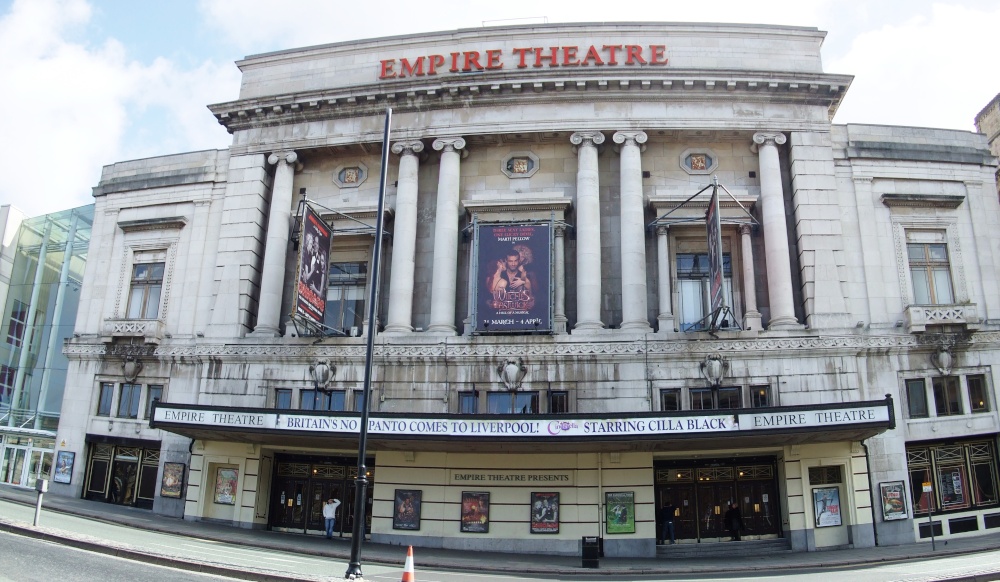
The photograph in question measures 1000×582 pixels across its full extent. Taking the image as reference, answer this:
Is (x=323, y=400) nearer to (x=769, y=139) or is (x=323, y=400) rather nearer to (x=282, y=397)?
(x=282, y=397)

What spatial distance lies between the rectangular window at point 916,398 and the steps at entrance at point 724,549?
6684mm

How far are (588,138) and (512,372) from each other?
10034 mm

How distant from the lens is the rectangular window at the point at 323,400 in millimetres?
27250

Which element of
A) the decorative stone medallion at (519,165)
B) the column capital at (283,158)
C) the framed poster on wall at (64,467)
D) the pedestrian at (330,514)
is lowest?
the pedestrian at (330,514)

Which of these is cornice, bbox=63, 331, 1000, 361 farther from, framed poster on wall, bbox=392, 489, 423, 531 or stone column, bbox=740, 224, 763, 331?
framed poster on wall, bbox=392, 489, 423, 531

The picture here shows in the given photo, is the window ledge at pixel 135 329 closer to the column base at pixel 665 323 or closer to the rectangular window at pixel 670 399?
the column base at pixel 665 323

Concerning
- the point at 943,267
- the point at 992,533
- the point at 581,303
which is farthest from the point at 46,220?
the point at 992,533

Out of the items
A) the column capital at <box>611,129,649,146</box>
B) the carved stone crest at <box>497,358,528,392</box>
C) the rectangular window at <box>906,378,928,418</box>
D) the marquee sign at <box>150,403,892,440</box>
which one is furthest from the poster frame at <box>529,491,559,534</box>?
the column capital at <box>611,129,649,146</box>

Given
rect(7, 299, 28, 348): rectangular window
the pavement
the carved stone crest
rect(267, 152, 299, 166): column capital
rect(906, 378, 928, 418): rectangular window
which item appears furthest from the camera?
rect(7, 299, 28, 348): rectangular window

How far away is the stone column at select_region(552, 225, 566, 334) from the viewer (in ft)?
88.0

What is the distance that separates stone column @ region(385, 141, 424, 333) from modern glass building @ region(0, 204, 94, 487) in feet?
62.7

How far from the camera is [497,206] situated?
93.8 ft

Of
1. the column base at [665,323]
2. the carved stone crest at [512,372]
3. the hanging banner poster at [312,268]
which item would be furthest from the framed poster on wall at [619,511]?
the hanging banner poster at [312,268]

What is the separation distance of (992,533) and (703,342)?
12.0 m
